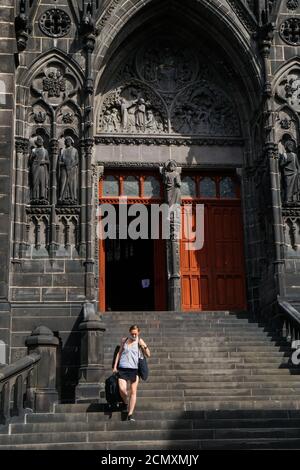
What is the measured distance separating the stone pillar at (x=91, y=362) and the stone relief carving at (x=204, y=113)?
6.71 m

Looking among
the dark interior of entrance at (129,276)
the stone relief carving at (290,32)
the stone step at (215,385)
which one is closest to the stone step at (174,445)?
the stone step at (215,385)

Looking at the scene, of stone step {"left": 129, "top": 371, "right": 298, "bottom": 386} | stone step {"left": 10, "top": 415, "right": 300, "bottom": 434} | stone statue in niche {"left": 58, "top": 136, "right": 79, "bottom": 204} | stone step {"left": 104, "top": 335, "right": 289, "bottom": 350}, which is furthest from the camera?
stone statue in niche {"left": 58, "top": 136, "right": 79, "bottom": 204}

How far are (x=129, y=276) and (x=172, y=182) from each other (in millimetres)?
8628

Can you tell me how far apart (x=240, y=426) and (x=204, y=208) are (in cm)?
860

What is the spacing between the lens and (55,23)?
17.0 metres

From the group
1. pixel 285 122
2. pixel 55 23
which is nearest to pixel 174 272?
pixel 285 122

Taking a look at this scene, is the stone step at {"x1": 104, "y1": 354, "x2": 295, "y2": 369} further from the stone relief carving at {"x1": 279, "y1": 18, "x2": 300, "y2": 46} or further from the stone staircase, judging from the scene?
the stone relief carving at {"x1": 279, "y1": 18, "x2": 300, "y2": 46}

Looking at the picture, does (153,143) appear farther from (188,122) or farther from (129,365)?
(129,365)

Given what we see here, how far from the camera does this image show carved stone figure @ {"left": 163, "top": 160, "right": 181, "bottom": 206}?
17.5 m

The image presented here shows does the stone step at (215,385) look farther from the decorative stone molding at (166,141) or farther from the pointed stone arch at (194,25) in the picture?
the pointed stone arch at (194,25)

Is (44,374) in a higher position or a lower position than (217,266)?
lower

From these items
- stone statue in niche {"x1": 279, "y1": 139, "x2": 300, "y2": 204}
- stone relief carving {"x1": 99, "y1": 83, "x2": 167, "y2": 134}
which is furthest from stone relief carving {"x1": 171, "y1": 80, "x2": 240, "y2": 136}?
stone statue in niche {"x1": 279, "y1": 139, "x2": 300, "y2": 204}

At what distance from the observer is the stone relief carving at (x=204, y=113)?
18234mm

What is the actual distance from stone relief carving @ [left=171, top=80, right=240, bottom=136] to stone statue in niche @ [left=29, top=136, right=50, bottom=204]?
3836 mm
